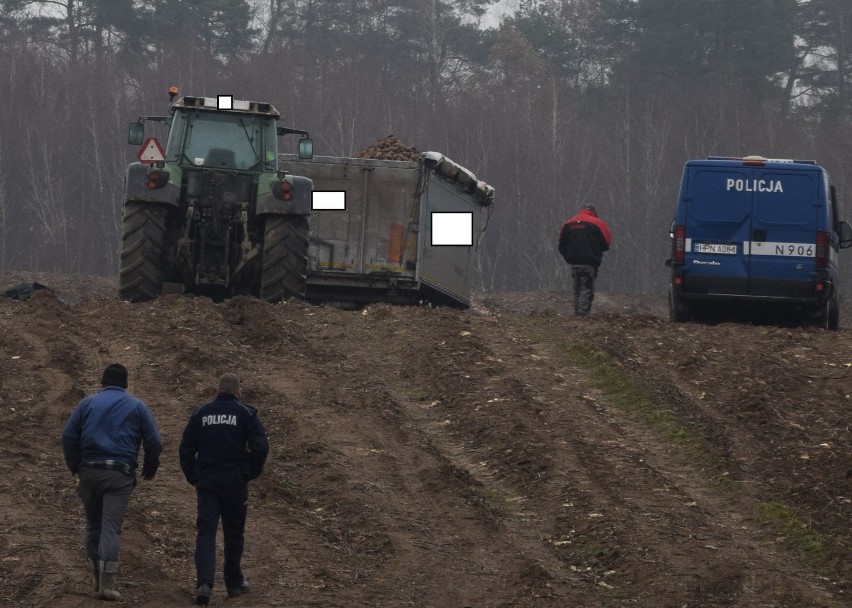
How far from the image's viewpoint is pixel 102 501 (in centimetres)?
916

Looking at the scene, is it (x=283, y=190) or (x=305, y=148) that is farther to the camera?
(x=305, y=148)

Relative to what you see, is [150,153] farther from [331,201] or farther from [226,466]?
[226,466]

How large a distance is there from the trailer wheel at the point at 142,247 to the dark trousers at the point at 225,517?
9.37m

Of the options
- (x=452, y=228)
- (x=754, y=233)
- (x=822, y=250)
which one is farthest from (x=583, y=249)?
(x=822, y=250)

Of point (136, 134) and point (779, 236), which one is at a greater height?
point (136, 134)

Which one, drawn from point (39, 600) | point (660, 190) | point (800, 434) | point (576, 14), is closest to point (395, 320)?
point (800, 434)

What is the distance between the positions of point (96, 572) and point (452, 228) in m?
14.6

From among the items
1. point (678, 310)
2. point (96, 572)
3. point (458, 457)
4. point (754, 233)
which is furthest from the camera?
point (678, 310)

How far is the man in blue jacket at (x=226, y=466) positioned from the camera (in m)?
9.23

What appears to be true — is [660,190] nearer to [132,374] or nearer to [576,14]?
[576,14]

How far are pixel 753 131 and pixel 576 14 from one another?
12.6 meters

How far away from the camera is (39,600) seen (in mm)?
8688

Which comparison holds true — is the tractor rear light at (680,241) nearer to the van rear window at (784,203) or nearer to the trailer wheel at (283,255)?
the van rear window at (784,203)

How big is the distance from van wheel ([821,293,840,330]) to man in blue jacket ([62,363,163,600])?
1253 cm
